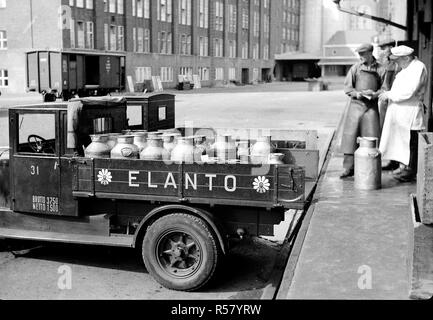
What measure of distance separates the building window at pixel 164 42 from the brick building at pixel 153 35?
0.32 feet

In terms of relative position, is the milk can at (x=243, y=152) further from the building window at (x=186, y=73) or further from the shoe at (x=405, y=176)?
the building window at (x=186, y=73)

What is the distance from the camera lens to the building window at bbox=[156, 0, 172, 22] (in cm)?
5462

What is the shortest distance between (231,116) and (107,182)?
59.9 feet

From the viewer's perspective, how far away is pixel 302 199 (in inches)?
216

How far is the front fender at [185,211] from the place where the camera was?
218 inches

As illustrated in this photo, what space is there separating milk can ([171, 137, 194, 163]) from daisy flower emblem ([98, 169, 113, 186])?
682 mm

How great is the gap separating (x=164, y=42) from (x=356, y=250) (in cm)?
5263

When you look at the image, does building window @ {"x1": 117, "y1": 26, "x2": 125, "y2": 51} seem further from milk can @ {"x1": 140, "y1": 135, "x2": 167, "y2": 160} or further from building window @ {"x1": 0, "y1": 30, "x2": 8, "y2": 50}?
milk can @ {"x1": 140, "y1": 135, "x2": 167, "y2": 160}

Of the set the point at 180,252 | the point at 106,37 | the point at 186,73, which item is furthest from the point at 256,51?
the point at 180,252

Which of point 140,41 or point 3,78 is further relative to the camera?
point 140,41

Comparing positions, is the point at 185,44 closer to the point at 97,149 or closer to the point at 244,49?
the point at 244,49

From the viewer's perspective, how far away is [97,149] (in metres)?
6.16

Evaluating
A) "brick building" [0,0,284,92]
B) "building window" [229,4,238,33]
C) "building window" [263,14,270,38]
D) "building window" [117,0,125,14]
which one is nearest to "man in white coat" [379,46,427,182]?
"brick building" [0,0,284,92]
